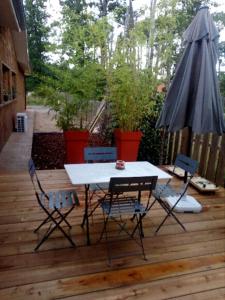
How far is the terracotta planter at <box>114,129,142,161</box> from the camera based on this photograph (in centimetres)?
482

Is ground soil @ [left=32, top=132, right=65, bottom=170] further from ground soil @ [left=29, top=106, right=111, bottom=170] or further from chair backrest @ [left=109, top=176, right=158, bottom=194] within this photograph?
chair backrest @ [left=109, top=176, right=158, bottom=194]

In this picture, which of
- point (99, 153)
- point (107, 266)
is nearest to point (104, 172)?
point (99, 153)

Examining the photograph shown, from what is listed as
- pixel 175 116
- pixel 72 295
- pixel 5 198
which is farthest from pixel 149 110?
pixel 72 295

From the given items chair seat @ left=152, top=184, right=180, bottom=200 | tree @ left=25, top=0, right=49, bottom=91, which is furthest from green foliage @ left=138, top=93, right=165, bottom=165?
tree @ left=25, top=0, right=49, bottom=91

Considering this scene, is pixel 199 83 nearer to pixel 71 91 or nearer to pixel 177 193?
pixel 177 193

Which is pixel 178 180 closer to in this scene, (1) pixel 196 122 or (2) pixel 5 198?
(1) pixel 196 122

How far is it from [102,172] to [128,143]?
7.52ft

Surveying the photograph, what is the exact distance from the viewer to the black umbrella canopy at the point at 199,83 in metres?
3.01

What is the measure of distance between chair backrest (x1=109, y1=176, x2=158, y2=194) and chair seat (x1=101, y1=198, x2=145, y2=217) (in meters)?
0.22

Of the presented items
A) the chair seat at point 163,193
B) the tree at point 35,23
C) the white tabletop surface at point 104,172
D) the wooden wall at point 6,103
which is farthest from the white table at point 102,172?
the tree at point 35,23

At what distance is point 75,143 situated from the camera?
4.86m

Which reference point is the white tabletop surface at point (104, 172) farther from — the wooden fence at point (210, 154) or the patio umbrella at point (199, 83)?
the wooden fence at point (210, 154)

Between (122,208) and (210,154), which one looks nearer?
(122,208)

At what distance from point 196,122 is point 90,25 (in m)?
3.03
